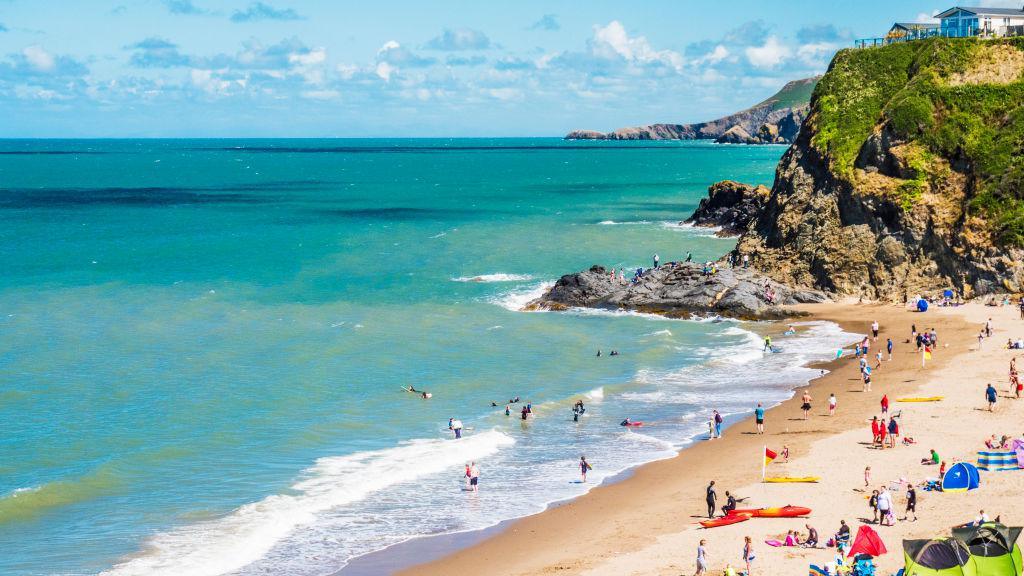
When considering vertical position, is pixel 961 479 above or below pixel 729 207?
below

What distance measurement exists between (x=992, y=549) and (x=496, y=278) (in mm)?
55166

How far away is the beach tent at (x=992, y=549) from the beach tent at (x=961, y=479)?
24.8 feet

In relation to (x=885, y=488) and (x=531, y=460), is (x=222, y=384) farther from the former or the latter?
(x=885, y=488)

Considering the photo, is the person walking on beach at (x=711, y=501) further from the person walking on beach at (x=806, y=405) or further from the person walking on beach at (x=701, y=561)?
the person walking on beach at (x=806, y=405)

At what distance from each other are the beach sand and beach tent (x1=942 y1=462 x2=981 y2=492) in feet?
1.12

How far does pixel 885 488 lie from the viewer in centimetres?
2944

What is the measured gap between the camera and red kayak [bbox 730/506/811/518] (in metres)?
28.3

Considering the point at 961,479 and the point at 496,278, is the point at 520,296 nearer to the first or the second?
the point at 496,278

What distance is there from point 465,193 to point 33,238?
7263 centimetres

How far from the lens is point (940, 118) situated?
62.4m

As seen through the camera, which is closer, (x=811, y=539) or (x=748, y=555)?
(x=748, y=555)

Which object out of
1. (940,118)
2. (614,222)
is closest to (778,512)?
(940,118)

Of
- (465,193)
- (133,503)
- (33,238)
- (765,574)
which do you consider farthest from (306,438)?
(465,193)

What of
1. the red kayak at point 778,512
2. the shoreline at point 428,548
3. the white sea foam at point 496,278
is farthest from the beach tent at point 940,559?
the white sea foam at point 496,278
